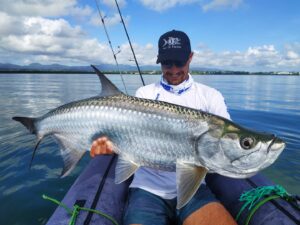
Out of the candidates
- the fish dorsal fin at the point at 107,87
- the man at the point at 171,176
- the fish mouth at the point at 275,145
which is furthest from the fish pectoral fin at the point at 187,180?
the fish dorsal fin at the point at 107,87

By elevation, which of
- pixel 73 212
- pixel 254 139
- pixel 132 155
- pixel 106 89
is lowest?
pixel 73 212

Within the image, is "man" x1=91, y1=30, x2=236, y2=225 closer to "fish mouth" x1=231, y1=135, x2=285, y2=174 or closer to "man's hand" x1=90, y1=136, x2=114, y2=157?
"man's hand" x1=90, y1=136, x2=114, y2=157

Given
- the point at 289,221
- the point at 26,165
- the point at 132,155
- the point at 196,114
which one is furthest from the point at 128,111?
the point at 26,165

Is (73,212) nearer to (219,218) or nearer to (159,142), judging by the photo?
(159,142)

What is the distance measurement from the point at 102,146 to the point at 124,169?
436 millimetres

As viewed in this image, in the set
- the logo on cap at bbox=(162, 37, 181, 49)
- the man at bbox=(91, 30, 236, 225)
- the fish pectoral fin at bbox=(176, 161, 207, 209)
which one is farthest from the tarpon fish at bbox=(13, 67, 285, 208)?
the logo on cap at bbox=(162, 37, 181, 49)

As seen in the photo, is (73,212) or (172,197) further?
(172,197)

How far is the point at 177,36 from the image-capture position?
188 inches

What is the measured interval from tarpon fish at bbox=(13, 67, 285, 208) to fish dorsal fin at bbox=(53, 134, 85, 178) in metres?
0.09

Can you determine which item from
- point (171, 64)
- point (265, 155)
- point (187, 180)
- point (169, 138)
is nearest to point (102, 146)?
point (169, 138)

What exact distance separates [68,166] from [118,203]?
3.24ft

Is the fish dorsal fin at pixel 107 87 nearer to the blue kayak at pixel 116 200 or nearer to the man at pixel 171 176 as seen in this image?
the man at pixel 171 176

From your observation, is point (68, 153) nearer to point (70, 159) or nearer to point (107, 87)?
point (70, 159)

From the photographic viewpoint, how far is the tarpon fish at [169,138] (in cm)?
346
